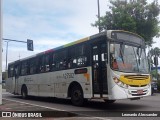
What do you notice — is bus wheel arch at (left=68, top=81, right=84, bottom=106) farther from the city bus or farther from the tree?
the tree

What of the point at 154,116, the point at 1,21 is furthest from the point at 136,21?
the point at 154,116

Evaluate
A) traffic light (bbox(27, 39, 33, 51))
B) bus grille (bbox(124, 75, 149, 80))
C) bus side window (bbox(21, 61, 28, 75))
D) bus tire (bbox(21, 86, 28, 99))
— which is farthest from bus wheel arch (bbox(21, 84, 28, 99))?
bus grille (bbox(124, 75, 149, 80))

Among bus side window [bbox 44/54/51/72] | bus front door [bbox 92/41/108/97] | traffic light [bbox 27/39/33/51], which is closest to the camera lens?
bus front door [bbox 92/41/108/97]

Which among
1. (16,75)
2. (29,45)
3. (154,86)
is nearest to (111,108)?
(16,75)

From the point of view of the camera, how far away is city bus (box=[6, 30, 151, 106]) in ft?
41.3

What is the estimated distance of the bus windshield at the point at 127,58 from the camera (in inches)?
498

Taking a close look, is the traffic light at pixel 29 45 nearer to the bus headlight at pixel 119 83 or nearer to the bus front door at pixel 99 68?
the bus front door at pixel 99 68

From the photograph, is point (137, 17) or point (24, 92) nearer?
point (24, 92)

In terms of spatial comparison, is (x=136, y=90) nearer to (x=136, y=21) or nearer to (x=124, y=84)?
(x=124, y=84)

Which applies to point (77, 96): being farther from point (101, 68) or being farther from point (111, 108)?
point (101, 68)

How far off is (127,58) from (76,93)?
334 cm

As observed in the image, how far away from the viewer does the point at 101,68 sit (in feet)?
43.0

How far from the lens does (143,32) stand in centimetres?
2819

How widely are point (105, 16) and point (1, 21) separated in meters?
14.6
